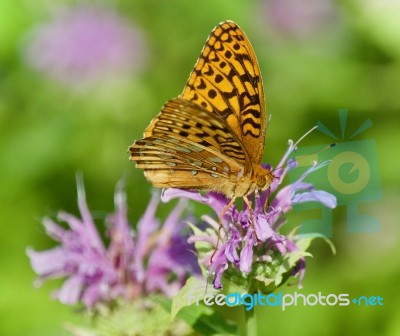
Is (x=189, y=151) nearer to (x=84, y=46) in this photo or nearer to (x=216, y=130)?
(x=216, y=130)

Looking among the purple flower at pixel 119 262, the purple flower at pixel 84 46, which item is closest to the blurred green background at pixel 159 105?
the purple flower at pixel 84 46

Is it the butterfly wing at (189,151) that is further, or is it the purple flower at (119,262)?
the purple flower at (119,262)

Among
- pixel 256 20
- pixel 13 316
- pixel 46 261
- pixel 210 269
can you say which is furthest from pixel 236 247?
pixel 256 20

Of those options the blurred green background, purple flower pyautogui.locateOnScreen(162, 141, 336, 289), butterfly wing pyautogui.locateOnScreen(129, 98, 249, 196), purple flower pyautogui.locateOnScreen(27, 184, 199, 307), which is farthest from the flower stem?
the blurred green background

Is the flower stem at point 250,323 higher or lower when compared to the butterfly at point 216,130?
lower

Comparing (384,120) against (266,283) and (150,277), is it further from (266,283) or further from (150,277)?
(266,283)

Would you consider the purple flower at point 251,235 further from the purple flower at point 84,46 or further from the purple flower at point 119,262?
the purple flower at point 84,46

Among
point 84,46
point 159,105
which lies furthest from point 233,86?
point 84,46
